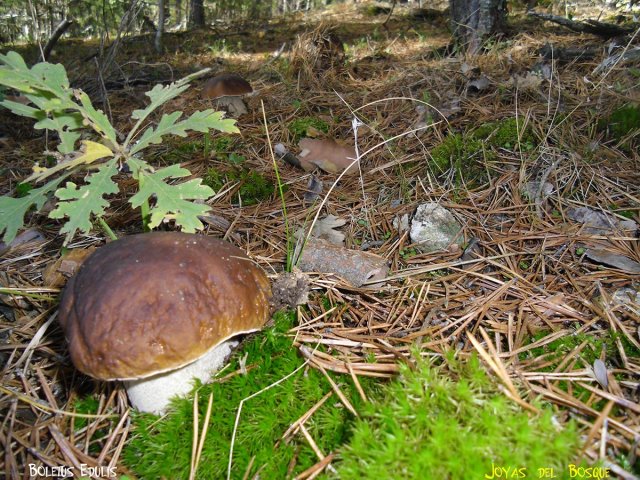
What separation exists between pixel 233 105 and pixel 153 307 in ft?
10.7

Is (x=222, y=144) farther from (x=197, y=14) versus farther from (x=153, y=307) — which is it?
(x=197, y=14)

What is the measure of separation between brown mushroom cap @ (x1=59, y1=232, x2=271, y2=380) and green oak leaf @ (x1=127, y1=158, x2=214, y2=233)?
8cm

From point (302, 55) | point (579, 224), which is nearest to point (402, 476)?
point (579, 224)

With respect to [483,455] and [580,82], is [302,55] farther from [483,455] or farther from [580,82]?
[483,455]

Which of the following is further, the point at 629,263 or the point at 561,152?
the point at 561,152

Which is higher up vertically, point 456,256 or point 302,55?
point 302,55

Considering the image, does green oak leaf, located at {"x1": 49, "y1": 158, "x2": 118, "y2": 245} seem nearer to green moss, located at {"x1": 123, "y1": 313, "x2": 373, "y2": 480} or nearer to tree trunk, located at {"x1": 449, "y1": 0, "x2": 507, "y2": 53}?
green moss, located at {"x1": 123, "y1": 313, "x2": 373, "y2": 480}

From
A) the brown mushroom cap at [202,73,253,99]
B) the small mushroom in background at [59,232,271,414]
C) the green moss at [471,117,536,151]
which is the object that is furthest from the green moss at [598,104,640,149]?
the brown mushroom cap at [202,73,253,99]

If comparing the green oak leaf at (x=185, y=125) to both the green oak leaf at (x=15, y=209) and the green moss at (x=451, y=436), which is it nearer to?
the green oak leaf at (x=15, y=209)

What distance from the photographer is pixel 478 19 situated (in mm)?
5020

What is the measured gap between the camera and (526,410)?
4.21 feet

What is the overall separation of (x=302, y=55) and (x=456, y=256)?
12.0 feet

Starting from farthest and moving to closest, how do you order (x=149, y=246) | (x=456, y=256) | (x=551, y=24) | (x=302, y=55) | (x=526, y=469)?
(x=551, y=24)
(x=302, y=55)
(x=456, y=256)
(x=149, y=246)
(x=526, y=469)

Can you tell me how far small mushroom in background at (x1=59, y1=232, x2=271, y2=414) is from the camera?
139 cm
